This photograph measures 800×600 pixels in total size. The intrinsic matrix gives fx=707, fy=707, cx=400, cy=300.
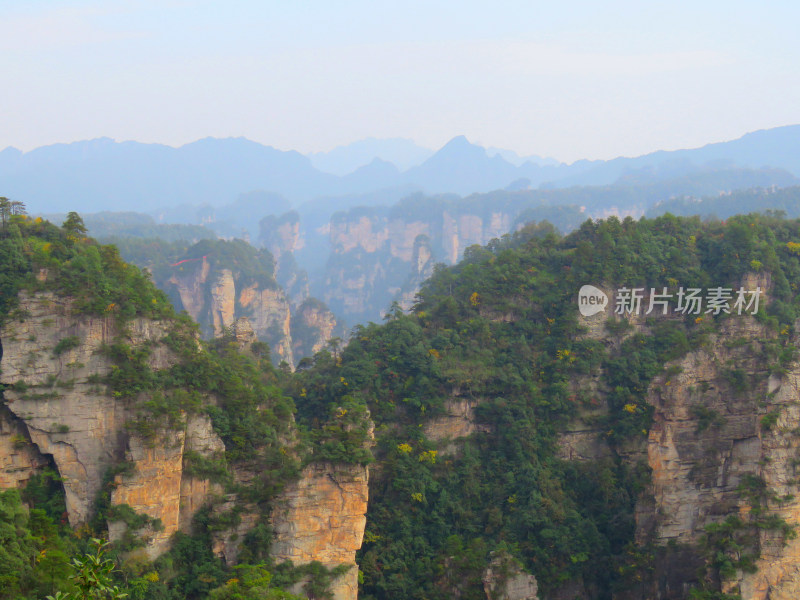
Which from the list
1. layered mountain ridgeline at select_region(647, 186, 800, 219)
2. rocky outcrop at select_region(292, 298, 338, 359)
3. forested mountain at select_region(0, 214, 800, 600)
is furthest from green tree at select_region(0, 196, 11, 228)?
layered mountain ridgeline at select_region(647, 186, 800, 219)

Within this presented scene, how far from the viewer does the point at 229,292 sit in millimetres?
47406

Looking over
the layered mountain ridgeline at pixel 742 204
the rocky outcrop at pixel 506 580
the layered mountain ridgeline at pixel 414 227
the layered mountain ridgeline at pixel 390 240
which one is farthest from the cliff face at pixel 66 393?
the layered mountain ridgeline at pixel 390 240

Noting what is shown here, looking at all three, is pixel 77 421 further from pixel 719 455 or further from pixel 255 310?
pixel 255 310

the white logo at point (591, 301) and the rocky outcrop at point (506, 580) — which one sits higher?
the white logo at point (591, 301)

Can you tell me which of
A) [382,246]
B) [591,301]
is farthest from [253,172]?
[591,301]

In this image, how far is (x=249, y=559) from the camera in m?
15.5

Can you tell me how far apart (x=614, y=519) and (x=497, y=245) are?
→ 1826cm

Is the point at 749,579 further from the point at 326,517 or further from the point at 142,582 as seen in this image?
the point at 142,582

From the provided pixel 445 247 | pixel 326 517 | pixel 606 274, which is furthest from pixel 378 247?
pixel 326 517

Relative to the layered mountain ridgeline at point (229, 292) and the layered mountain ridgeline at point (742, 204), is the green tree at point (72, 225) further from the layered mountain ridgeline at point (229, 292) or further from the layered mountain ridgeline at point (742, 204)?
the layered mountain ridgeline at point (742, 204)

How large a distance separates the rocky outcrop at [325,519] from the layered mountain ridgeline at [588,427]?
1172 mm

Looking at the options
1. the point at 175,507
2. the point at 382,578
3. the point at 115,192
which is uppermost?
the point at 115,192

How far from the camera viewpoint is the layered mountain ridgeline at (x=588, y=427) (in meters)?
17.0

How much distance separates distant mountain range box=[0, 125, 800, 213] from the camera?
117 m
